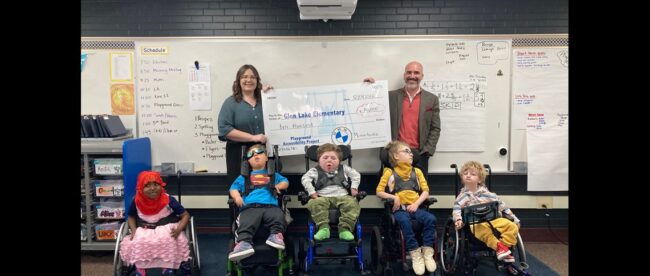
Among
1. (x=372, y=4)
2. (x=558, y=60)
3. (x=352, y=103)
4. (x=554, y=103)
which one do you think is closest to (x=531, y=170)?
(x=554, y=103)

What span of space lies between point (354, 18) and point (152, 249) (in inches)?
109

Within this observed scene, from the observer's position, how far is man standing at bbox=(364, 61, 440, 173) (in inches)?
145

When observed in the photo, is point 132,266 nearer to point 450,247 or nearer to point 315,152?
point 315,152

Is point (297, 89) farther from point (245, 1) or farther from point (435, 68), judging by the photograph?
point (435, 68)

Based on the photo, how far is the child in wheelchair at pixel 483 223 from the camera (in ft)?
9.30

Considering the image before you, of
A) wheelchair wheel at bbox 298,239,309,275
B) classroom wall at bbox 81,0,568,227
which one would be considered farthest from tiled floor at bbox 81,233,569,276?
classroom wall at bbox 81,0,568,227

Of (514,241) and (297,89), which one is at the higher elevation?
(297,89)

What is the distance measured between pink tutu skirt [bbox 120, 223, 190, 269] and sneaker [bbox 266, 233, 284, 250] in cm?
75

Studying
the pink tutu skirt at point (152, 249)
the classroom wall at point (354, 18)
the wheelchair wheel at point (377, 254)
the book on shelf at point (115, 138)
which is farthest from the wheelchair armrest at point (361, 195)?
the book on shelf at point (115, 138)

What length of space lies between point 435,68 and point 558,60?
1248 millimetres

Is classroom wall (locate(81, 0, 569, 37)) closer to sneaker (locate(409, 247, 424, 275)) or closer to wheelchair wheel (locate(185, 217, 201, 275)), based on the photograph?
wheelchair wheel (locate(185, 217, 201, 275))

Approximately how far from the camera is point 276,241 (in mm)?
2863

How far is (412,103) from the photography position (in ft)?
12.3

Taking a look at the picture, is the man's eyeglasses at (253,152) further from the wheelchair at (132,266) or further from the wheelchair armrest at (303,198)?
the wheelchair at (132,266)
